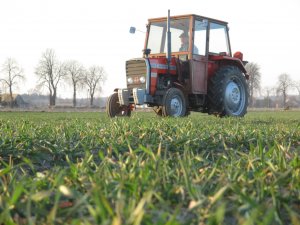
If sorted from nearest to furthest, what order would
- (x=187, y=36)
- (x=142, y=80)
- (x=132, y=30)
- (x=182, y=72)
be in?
1. (x=142, y=80)
2. (x=132, y=30)
3. (x=187, y=36)
4. (x=182, y=72)

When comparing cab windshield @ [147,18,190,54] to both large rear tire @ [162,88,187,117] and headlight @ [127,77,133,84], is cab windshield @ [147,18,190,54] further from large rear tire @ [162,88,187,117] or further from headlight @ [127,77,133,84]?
large rear tire @ [162,88,187,117]

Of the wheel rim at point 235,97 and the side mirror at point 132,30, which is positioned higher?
the side mirror at point 132,30

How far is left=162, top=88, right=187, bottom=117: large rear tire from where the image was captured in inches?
355

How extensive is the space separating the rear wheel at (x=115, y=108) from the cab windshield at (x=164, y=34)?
1.50m

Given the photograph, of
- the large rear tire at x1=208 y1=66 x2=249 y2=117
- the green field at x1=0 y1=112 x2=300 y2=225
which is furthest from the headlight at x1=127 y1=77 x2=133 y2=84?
the green field at x1=0 y1=112 x2=300 y2=225

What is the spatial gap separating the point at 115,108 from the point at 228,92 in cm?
292

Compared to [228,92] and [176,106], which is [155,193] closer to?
[176,106]

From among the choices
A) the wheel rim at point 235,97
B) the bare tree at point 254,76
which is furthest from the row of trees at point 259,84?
the wheel rim at point 235,97

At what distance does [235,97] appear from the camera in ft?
36.3

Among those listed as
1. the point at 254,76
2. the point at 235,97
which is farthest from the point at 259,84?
the point at 235,97

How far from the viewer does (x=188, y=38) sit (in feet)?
32.2

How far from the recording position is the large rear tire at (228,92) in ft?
33.6

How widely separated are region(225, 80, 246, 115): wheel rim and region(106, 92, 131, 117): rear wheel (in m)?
2.55

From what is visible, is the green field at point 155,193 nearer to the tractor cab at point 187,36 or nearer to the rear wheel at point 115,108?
the tractor cab at point 187,36
